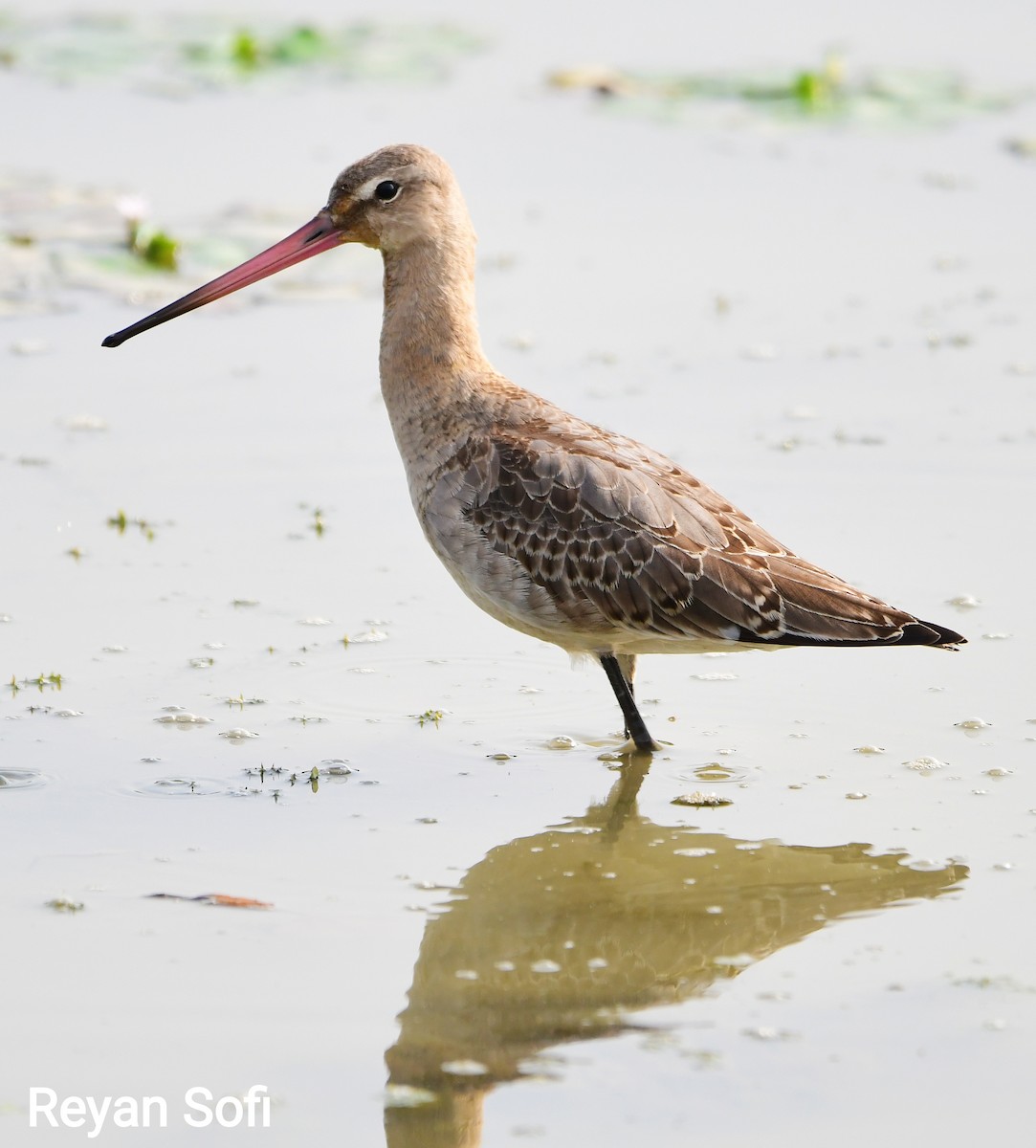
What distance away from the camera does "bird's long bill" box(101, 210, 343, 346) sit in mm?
6473

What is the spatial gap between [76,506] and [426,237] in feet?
7.00

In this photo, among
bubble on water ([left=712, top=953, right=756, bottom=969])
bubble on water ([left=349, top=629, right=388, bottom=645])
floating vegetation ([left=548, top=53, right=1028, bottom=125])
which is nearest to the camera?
bubble on water ([left=712, top=953, right=756, bottom=969])

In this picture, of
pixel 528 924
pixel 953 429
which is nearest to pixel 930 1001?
pixel 528 924

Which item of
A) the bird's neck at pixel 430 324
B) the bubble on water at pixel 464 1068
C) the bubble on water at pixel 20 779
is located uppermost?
the bird's neck at pixel 430 324

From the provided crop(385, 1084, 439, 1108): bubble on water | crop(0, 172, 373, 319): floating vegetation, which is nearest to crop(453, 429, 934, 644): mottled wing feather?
crop(385, 1084, 439, 1108): bubble on water

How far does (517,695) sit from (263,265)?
1.74 meters

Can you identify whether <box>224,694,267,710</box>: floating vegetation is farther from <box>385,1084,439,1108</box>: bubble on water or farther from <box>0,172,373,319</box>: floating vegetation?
<box>0,172,373,319</box>: floating vegetation

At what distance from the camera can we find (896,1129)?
400cm

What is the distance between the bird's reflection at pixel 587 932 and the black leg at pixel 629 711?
164 mm

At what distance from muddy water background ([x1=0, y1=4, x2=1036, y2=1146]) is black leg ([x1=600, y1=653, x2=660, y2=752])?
112 mm

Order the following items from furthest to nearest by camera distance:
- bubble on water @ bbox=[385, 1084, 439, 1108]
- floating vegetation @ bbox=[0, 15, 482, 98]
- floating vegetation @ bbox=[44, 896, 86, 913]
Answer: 1. floating vegetation @ bbox=[0, 15, 482, 98]
2. floating vegetation @ bbox=[44, 896, 86, 913]
3. bubble on water @ bbox=[385, 1084, 439, 1108]

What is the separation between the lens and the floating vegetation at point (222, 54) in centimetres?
1310

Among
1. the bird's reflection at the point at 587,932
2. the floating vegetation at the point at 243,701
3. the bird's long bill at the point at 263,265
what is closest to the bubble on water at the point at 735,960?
the bird's reflection at the point at 587,932

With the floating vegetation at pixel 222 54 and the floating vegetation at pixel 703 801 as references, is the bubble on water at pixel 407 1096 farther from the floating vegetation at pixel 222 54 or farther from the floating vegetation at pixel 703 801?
the floating vegetation at pixel 222 54
